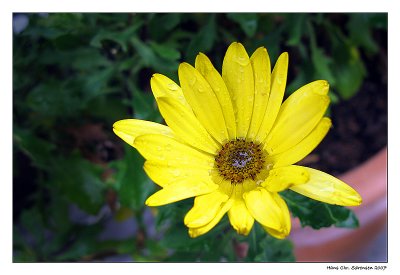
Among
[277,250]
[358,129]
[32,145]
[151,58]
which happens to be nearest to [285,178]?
[277,250]

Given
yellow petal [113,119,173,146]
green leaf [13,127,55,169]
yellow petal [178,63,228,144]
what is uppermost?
green leaf [13,127,55,169]

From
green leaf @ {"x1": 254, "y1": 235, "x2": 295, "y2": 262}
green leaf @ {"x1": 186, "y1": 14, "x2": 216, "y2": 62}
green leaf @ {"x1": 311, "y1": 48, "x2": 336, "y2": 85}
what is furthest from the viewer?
green leaf @ {"x1": 311, "y1": 48, "x2": 336, "y2": 85}

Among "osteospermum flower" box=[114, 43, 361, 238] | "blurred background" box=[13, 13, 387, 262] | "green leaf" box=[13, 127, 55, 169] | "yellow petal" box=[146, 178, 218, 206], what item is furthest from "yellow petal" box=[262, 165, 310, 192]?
"green leaf" box=[13, 127, 55, 169]

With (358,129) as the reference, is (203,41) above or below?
above

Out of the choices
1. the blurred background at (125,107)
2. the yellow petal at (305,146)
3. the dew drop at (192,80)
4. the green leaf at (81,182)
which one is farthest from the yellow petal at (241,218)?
the green leaf at (81,182)

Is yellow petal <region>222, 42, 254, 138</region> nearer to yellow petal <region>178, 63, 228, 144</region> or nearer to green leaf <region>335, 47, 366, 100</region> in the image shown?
yellow petal <region>178, 63, 228, 144</region>

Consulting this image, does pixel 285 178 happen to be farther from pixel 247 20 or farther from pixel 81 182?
pixel 81 182
